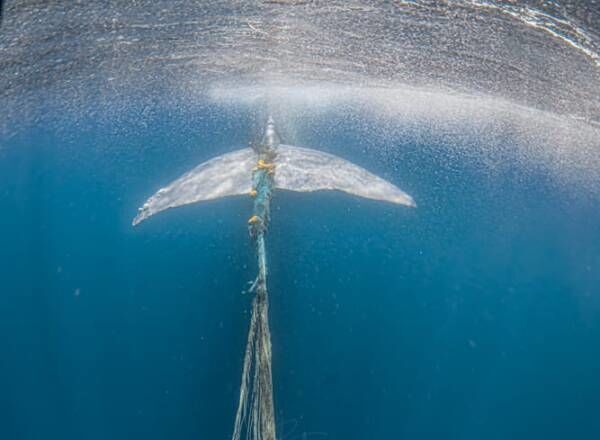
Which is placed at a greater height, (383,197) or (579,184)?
(383,197)

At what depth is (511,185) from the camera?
10.6m

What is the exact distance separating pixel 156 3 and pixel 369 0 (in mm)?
3254

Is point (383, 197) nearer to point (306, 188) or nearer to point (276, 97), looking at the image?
point (306, 188)

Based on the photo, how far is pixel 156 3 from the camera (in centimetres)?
619

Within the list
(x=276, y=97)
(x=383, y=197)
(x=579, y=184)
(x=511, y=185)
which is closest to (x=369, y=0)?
(x=383, y=197)

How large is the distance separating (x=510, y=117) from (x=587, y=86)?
2.05m

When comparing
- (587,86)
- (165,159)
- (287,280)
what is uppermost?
(587,86)

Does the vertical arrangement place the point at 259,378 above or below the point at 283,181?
below

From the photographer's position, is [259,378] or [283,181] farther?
[283,181]

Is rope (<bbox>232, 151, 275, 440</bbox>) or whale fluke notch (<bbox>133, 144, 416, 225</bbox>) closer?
rope (<bbox>232, 151, 275, 440</bbox>)

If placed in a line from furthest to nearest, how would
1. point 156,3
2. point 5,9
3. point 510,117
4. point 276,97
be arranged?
point 276,97, point 510,117, point 156,3, point 5,9

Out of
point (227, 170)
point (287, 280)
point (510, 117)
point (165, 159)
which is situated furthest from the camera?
point (165, 159)

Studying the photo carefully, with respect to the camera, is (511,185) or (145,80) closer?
(145,80)

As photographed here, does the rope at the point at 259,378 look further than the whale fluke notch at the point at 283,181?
No
